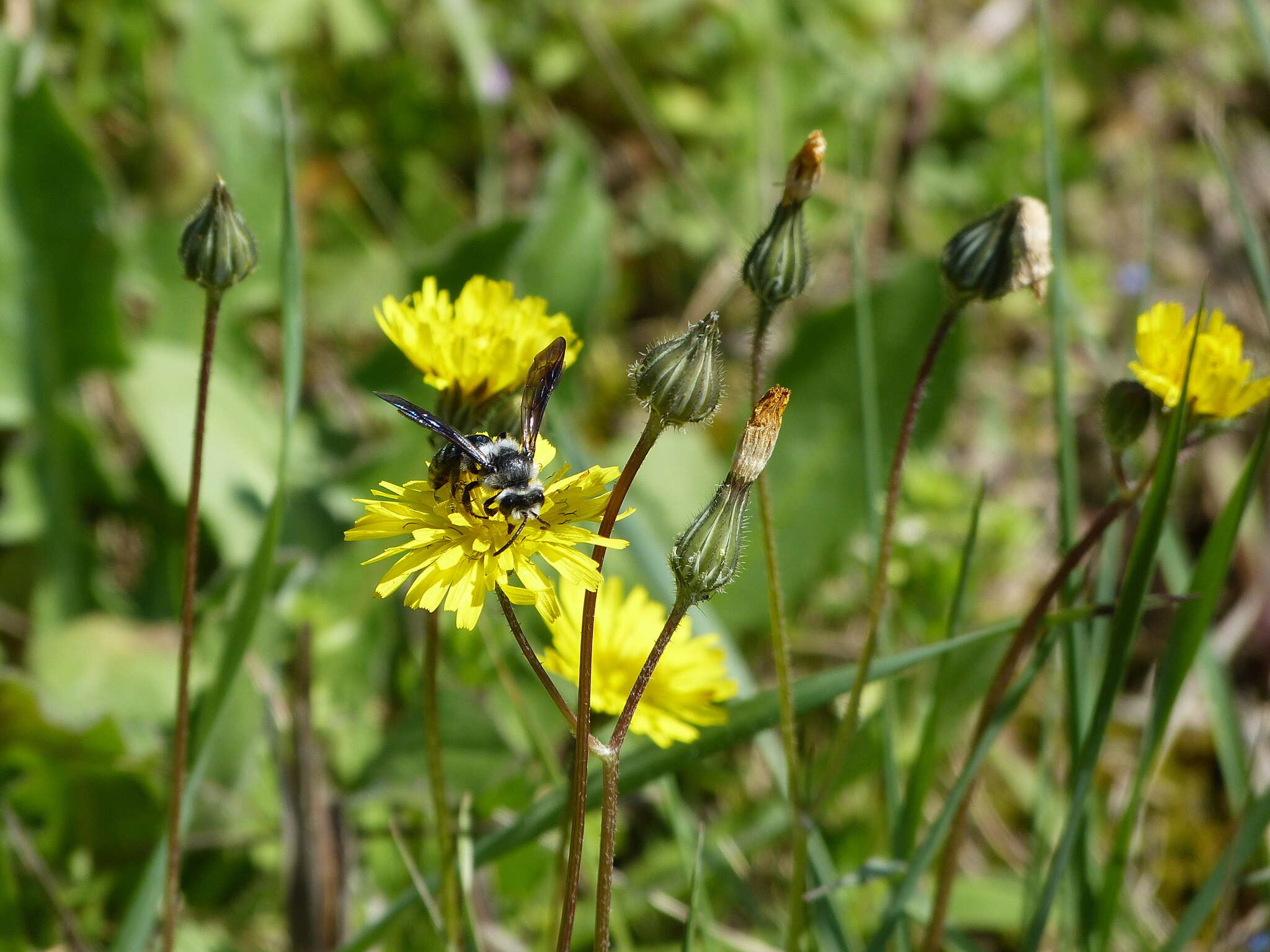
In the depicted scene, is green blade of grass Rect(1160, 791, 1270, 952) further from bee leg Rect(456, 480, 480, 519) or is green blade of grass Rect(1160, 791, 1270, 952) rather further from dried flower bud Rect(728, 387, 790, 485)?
bee leg Rect(456, 480, 480, 519)

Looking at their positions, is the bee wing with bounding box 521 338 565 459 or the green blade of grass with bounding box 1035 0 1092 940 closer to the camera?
the bee wing with bounding box 521 338 565 459

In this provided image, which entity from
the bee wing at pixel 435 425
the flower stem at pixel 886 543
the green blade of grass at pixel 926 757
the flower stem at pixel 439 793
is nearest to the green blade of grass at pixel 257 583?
the flower stem at pixel 439 793

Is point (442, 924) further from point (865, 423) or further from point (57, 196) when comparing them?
point (57, 196)

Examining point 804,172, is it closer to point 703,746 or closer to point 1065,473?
point 1065,473

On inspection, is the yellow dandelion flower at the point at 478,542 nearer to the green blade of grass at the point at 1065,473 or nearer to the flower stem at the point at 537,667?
the flower stem at the point at 537,667

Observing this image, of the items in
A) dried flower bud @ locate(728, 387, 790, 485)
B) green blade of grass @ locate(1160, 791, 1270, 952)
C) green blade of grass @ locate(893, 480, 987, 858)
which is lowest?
green blade of grass @ locate(1160, 791, 1270, 952)

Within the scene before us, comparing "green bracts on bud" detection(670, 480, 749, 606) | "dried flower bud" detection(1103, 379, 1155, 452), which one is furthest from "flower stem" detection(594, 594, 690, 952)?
"dried flower bud" detection(1103, 379, 1155, 452)

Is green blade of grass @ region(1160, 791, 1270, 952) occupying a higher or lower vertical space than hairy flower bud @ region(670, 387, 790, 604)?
lower

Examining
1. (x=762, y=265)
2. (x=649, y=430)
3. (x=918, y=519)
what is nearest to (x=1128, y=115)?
(x=918, y=519)
